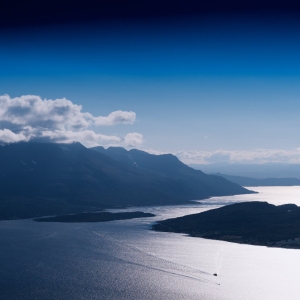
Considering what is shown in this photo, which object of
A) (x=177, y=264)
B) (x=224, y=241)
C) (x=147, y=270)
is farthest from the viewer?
(x=224, y=241)

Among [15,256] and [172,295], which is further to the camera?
[15,256]

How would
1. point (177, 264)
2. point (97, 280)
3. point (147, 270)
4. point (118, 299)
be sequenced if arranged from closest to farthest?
point (118, 299), point (97, 280), point (147, 270), point (177, 264)

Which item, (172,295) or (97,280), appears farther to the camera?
(97,280)

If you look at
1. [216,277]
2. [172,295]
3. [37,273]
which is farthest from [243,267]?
[37,273]

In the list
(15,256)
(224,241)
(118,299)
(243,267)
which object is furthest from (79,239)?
(118,299)

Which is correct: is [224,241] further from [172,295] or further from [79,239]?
[172,295]

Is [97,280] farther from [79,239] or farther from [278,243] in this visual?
[278,243]
